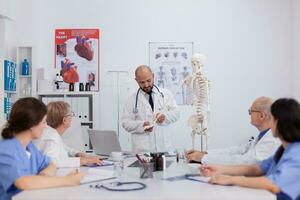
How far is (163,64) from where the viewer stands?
431cm

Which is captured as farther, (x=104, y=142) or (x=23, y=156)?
(x=104, y=142)

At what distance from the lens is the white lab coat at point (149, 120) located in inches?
129

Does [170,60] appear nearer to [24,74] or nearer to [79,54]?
[79,54]

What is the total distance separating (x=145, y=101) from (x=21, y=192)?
78.9 inches

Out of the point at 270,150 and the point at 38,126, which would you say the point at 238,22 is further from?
the point at 38,126

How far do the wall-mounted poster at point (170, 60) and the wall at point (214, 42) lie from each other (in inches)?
2.9

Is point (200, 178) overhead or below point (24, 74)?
below

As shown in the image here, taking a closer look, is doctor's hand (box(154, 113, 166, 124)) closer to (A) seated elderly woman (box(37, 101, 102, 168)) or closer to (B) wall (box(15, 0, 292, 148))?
(A) seated elderly woman (box(37, 101, 102, 168))

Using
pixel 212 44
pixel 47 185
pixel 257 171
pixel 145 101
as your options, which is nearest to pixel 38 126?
pixel 47 185

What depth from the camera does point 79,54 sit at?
434 cm

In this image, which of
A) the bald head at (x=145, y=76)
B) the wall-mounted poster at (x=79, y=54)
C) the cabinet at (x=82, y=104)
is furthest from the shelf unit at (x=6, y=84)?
the bald head at (x=145, y=76)

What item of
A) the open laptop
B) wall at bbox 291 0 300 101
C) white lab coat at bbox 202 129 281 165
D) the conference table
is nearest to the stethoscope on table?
the conference table

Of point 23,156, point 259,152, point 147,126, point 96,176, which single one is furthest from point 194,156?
point 23,156

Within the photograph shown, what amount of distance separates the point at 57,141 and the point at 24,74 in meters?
2.23
